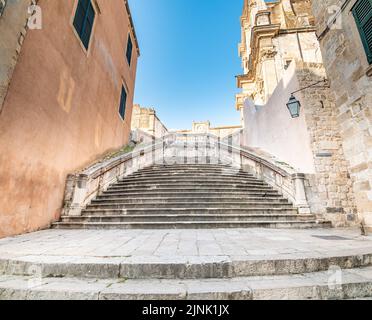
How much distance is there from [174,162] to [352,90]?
755 centimetres

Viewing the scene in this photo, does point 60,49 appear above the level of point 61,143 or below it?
above

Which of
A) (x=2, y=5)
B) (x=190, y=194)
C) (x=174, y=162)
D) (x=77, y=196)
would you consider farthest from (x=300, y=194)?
(x=2, y=5)

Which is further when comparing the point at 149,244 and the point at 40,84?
the point at 40,84

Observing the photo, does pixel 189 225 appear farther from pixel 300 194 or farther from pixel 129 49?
pixel 129 49

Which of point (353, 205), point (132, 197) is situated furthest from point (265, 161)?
point (132, 197)

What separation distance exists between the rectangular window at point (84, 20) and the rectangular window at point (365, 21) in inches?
346

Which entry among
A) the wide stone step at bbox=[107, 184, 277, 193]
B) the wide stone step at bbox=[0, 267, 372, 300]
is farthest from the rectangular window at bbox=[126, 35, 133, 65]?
the wide stone step at bbox=[0, 267, 372, 300]

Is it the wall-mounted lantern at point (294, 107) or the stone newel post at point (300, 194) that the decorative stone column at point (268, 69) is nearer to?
the wall-mounted lantern at point (294, 107)

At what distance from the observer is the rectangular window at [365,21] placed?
4.84 meters

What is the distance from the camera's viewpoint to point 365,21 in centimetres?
493

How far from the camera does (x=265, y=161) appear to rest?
7.71 metres

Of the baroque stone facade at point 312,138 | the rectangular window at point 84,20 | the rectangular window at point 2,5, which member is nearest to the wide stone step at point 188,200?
the baroque stone facade at point 312,138

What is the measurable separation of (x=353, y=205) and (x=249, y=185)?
3.10 m
